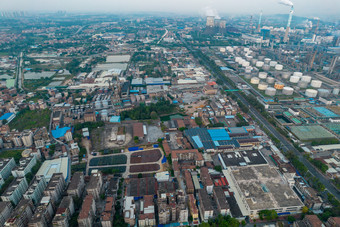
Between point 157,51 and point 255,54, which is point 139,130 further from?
point 255,54

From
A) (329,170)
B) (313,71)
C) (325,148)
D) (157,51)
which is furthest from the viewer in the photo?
(157,51)

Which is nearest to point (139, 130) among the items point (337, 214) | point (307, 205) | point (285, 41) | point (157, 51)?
point (307, 205)

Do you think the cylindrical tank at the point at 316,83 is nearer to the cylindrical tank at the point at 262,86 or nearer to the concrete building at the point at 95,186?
the cylindrical tank at the point at 262,86

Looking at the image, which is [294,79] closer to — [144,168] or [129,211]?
[144,168]

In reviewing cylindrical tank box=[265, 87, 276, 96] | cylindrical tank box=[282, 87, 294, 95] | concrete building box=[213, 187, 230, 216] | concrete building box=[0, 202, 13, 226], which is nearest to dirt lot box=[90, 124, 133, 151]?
concrete building box=[0, 202, 13, 226]

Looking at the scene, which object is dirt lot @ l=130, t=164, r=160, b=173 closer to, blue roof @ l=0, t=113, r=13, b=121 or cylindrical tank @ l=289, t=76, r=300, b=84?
blue roof @ l=0, t=113, r=13, b=121

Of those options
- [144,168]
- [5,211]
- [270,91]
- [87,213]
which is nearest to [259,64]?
[270,91]
